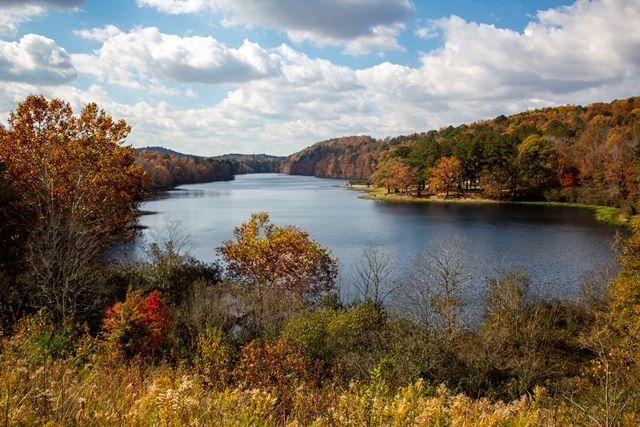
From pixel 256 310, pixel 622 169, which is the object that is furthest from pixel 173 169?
pixel 256 310

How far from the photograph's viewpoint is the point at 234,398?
13.5 feet

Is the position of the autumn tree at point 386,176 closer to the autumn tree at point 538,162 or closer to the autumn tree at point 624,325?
the autumn tree at point 538,162

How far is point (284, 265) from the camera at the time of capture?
2958 cm

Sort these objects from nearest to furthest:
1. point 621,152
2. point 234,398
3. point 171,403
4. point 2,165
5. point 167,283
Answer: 1. point 171,403
2. point 234,398
3. point 2,165
4. point 167,283
5. point 621,152

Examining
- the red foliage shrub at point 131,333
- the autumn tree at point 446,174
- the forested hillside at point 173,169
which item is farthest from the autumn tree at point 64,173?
the forested hillside at point 173,169

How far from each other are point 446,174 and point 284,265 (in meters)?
71.3

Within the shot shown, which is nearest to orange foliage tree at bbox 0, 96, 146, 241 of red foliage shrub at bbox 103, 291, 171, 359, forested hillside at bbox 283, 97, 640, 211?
red foliage shrub at bbox 103, 291, 171, 359

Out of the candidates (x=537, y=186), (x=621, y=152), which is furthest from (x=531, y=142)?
(x=621, y=152)

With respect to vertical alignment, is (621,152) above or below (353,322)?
above

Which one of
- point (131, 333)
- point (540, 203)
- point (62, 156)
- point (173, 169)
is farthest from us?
point (173, 169)

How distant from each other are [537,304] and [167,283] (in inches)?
779

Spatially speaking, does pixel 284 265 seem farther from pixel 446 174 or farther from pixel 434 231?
pixel 446 174

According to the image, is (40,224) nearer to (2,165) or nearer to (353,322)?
(2,165)

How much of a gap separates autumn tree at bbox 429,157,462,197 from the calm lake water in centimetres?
840
